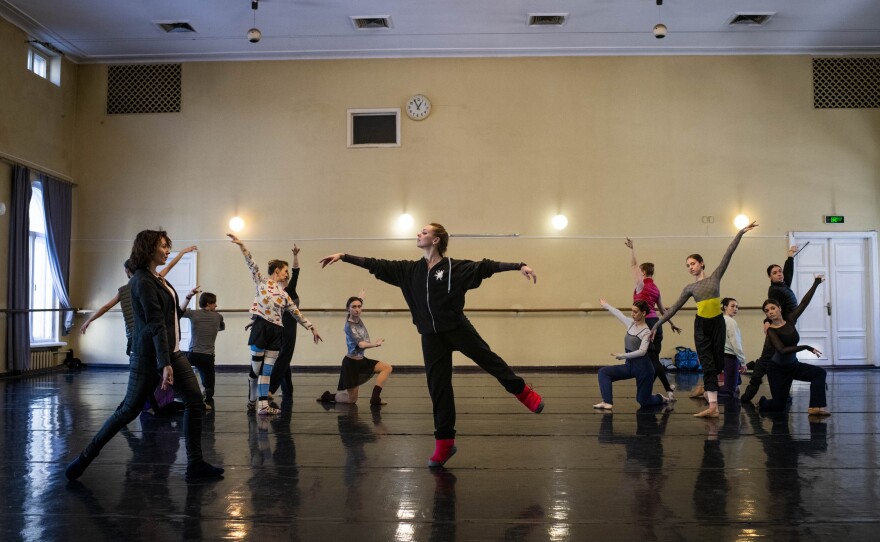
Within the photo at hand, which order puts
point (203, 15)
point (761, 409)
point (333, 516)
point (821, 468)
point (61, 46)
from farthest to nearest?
1. point (61, 46)
2. point (203, 15)
3. point (761, 409)
4. point (821, 468)
5. point (333, 516)

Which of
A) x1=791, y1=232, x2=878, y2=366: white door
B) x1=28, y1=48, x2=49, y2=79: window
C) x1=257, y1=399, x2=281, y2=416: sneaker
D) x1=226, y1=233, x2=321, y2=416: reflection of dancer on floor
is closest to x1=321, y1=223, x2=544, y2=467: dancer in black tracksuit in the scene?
x1=226, y1=233, x2=321, y2=416: reflection of dancer on floor

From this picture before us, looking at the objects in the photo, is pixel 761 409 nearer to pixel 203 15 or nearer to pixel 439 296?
pixel 439 296

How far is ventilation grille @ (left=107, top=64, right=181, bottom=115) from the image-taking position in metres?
11.7

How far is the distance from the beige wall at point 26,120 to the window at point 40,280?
24.4 inches

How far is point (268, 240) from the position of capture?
11445 millimetres

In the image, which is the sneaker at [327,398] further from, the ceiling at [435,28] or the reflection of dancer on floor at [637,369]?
the ceiling at [435,28]

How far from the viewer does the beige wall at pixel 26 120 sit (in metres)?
9.94

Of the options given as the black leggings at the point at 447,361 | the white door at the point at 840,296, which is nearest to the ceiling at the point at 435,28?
the white door at the point at 840,296

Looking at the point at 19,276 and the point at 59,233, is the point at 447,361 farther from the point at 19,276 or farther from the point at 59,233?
the point at 59,233

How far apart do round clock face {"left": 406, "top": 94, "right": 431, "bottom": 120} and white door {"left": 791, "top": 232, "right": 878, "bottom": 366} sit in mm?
6490

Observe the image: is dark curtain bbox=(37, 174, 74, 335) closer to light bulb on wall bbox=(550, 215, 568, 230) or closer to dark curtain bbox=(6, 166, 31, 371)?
dark curtain bbox=(6, 166, 31, 371)

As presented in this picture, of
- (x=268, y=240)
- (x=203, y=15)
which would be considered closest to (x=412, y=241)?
(x=268, y=240)

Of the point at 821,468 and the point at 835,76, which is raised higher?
the point at 835,76

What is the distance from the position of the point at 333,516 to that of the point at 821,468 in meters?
3.04
